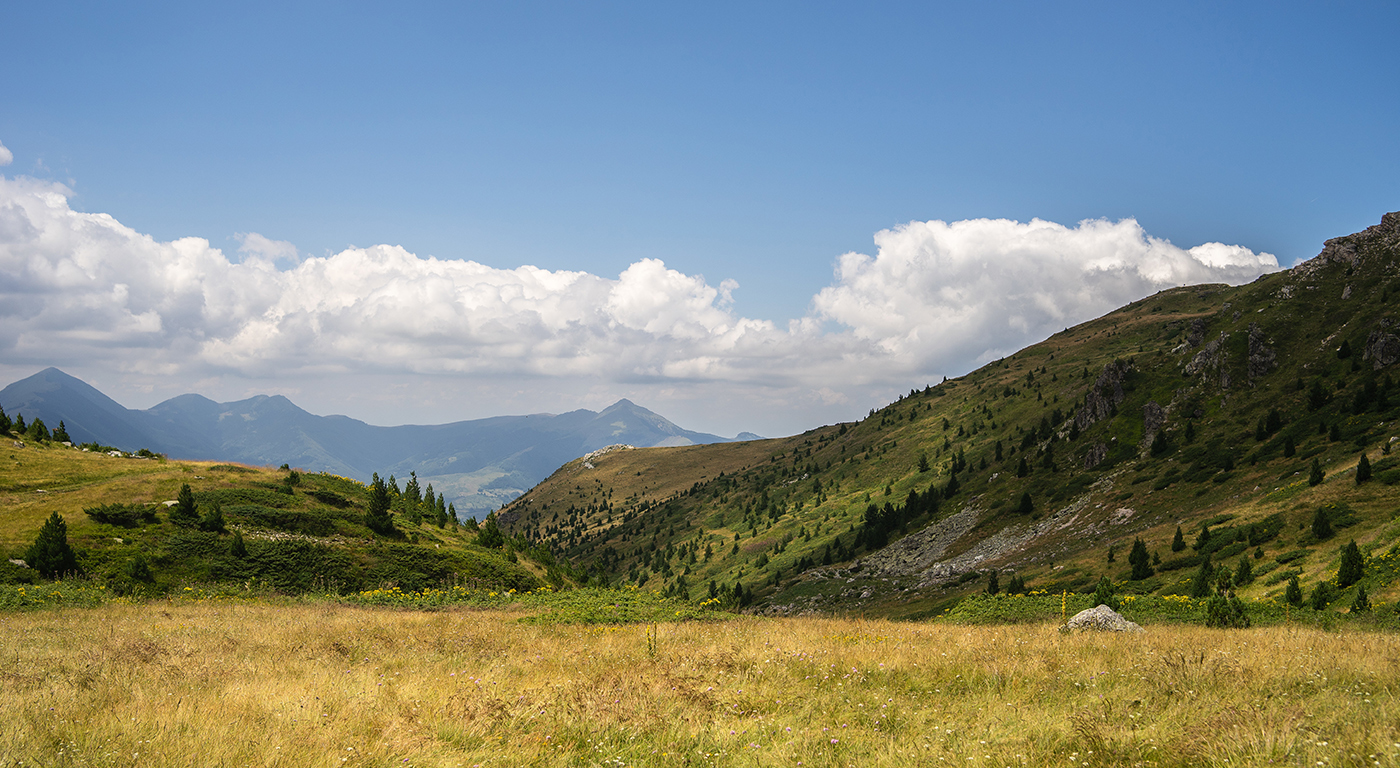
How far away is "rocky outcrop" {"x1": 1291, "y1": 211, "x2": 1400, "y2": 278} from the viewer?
71188 mm

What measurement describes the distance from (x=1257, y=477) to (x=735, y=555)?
7894 centimetres

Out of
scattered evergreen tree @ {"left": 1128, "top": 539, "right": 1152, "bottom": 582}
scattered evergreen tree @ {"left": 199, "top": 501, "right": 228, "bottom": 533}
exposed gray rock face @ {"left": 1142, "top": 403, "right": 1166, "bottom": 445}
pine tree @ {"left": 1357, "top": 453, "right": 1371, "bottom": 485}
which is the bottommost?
scattered evergreen tree @ {"left": 1128, "top": 539, "right": 1152, "bottom": 582}

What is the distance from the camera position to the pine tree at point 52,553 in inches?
1062

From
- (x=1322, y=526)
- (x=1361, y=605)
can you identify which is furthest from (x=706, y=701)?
(x=1322, y=526)

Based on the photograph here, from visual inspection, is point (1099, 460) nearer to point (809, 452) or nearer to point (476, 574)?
point (476, 574)

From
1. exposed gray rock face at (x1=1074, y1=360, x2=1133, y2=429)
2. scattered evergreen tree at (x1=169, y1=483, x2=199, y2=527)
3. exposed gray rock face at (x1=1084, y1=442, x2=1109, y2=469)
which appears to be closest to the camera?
scattered evergreen tree at (x1=169, y1=483, x2=199, y2=527)

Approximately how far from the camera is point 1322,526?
34.1 m

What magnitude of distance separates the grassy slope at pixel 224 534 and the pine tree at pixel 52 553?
2.14 ft

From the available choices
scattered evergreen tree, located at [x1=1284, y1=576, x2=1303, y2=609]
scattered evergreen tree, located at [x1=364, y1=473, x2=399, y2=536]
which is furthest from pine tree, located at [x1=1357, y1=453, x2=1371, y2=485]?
scattered evergreen tree, located at [x1=364, y1=473, x2=399, y2=536]

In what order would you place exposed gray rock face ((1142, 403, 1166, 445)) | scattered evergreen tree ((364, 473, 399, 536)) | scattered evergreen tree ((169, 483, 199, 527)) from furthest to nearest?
exposed gray rock face ((1142, 403, 1166, 445)), scattered evergreen tree ((364, 473, 399, 536)), scattered evergreen tree ((169, 483, 199, 527))

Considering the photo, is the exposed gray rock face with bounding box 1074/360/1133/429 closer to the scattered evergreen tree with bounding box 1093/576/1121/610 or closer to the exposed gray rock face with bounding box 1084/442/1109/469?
the exposed gray rock face with bounding box 1084/442/1109/469

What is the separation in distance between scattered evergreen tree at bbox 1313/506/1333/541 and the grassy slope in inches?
1817

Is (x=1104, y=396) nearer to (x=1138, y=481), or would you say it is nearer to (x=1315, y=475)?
(x=1138, y=481)

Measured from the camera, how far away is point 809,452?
575 feet
